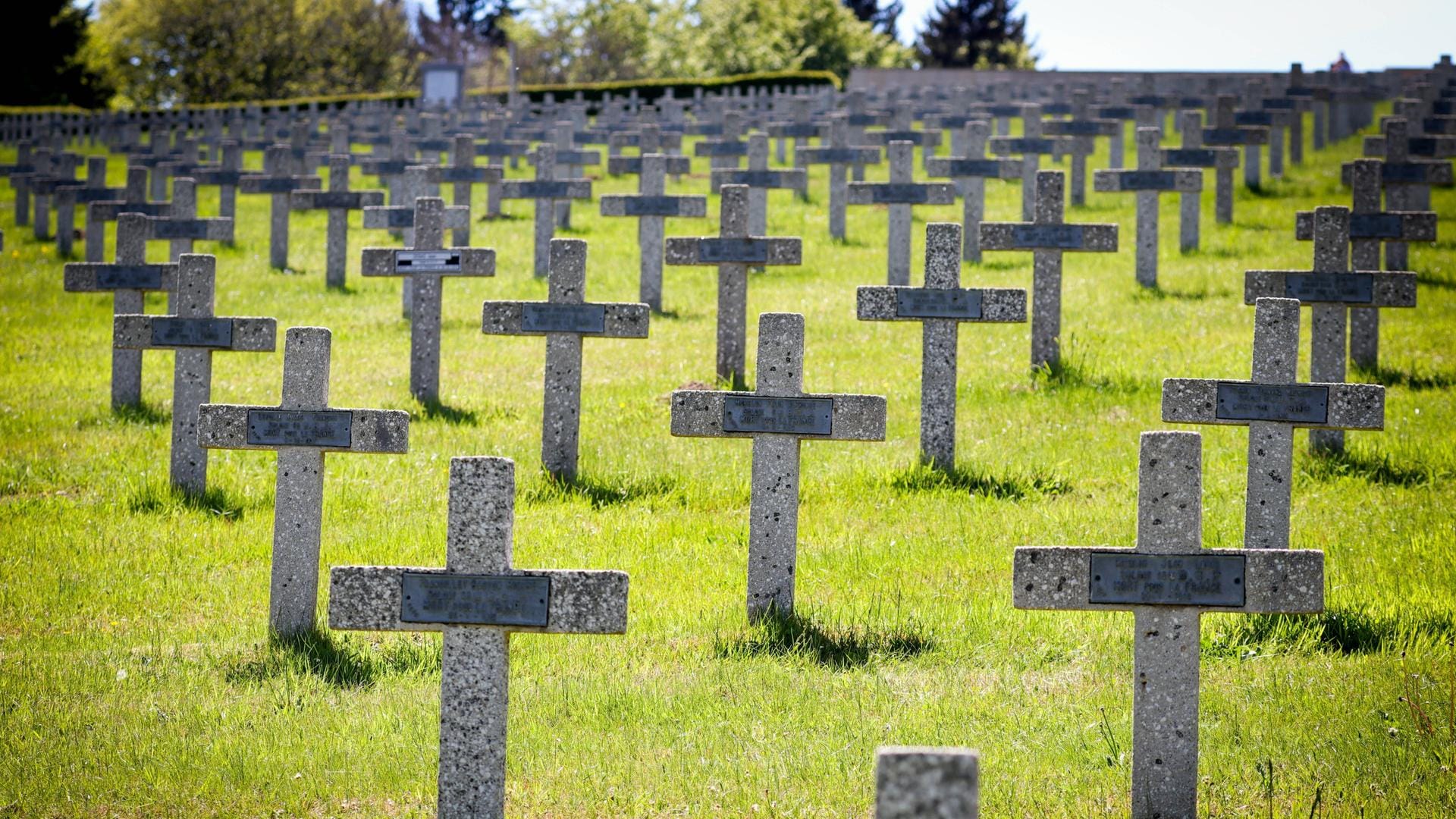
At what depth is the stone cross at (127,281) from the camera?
1380 cm

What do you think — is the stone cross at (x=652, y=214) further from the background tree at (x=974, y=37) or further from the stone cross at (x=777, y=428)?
the background tree at (x=974, y=37)

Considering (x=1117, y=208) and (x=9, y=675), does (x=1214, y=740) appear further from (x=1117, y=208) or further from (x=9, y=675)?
(x=1117, y=208)

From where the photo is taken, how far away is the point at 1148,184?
18078 millimetres

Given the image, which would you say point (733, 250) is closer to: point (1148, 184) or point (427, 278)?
point (427, 278)

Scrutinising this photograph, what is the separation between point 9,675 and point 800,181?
13.3 meters

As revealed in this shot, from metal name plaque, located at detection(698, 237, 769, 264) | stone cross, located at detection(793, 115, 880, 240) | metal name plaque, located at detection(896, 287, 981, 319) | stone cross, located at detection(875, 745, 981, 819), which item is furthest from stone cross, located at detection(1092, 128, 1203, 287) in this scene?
stone cross, located at detection(875, 745, 981, 819)

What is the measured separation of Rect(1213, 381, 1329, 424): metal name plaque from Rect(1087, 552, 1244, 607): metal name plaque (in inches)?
94.8

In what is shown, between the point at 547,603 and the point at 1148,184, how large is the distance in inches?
544

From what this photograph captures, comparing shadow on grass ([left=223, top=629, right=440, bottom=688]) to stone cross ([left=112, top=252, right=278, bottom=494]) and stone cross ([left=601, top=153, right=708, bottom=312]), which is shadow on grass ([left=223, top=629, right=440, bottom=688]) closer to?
stone cross ([left=112, top=252, right=278, bottom=494])

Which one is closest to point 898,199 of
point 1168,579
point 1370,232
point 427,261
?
point 1370,232

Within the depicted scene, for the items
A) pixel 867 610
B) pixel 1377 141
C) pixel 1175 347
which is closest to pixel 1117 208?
pixel 1377 141

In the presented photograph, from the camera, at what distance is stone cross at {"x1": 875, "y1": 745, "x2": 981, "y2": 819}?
12.2 ft

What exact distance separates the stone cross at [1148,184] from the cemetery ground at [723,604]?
1150 millimetres

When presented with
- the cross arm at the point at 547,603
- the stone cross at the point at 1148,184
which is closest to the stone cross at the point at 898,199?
the stone cross at the point at 1148,184
